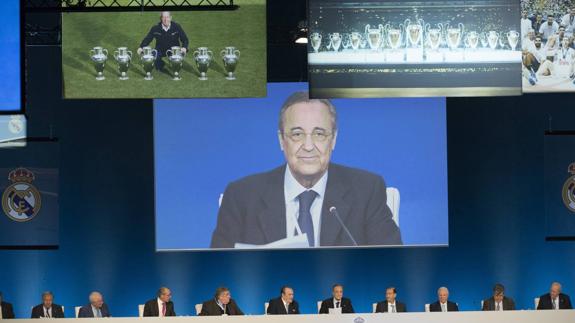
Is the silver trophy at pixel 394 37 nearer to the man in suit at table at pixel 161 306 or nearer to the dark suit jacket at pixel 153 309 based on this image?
the man in suit at table at pixel 161 306

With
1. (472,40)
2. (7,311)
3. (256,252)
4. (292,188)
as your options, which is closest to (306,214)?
(292,188)

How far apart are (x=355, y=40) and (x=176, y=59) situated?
1.76 m

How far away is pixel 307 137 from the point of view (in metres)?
12.8

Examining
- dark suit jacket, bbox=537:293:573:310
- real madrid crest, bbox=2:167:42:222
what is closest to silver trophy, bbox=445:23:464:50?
dark suit jacket, bbox=537:293:573:310

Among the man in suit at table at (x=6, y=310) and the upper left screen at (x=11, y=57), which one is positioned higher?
the upper left screen at (x=11, y=57)

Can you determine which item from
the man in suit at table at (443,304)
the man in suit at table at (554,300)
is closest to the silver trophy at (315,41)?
the man in suit at table at (443,304)

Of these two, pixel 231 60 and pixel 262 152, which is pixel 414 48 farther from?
pixel 262 152

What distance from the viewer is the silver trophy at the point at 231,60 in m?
10.4

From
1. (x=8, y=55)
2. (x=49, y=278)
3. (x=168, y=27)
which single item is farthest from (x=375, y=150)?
(x=8, y=55)

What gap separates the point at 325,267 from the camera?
13.2 metres

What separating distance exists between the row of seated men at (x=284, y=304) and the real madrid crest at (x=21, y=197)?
102 centimetres

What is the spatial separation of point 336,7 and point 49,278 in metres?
5.23

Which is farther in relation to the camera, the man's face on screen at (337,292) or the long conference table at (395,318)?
the man's face on screen at (337,292)

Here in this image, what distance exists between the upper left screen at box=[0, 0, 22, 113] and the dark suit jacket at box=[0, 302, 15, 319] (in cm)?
565
